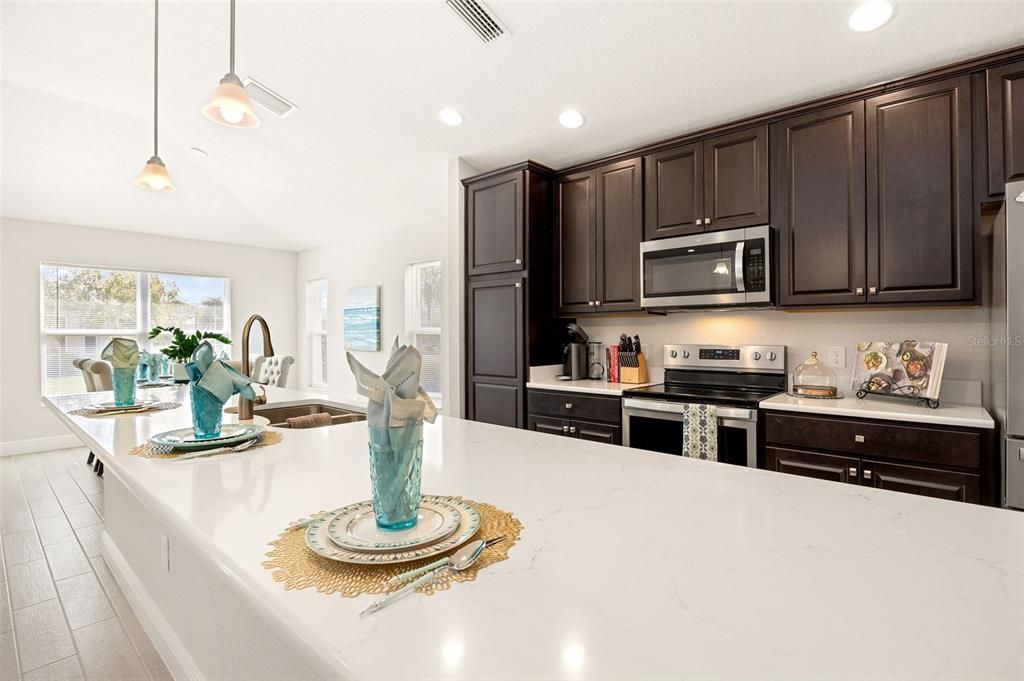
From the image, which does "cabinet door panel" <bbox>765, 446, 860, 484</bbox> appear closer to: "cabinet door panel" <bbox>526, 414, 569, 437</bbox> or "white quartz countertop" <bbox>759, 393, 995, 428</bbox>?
"white quartz countertop" <bbox>759, 393, 995, 428</bbox>

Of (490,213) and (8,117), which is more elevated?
(8,117)

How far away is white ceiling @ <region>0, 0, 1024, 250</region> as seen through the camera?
238 cm

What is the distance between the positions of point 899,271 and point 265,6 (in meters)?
3.46

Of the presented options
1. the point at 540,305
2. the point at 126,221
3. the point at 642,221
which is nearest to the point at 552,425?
the point at 540,305

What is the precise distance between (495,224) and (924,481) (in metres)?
2.76

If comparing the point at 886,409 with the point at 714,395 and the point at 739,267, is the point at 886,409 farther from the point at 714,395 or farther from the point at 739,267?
the point at 739,267

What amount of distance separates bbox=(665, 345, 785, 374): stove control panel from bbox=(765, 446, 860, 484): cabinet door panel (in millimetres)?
726

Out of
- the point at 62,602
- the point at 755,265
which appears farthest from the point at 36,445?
the point at 755,265

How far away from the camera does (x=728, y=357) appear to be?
325 centimetres

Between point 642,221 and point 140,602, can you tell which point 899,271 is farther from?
point 140,602

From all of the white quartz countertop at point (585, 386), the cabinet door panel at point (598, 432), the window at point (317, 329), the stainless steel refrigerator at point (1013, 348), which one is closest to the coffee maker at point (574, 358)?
the white quartz countertop at point (585, 386)

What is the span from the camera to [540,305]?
3.65 meters

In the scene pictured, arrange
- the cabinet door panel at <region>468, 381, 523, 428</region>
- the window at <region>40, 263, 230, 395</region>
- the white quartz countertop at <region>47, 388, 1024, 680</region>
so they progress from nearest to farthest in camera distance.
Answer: the white quartz countertop at <region>47, 388, 1024, 680</region>, the cabinet door panel at <region>468, 381, 523, 428</region>, the window at <region>40, 263, 230, 395</region>

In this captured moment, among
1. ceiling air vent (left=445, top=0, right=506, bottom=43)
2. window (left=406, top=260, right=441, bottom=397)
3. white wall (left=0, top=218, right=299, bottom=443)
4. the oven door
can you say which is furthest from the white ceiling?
the oven door
